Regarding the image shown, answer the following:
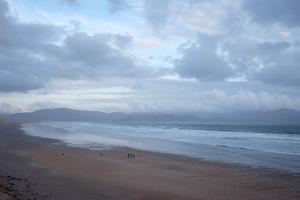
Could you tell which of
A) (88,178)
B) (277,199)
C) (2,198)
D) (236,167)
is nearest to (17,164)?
(88,178)

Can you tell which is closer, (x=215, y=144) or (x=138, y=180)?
(x=138, y=180)

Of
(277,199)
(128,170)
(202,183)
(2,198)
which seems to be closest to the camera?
(2,198)

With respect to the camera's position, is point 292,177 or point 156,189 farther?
point 292,177

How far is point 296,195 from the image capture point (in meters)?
13.1

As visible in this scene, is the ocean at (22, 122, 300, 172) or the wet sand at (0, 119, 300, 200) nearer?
the wet sand at (0, 119, 300, 200)

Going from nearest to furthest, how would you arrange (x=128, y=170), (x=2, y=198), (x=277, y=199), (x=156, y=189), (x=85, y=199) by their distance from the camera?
1. (x=2, y=198)
2. (x=85, y=199)
3. (x=277, y=199)
4. (x=156, y=189)
5. (x=128, y=170)

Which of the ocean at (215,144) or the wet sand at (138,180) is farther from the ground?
the ocean at (215,144)

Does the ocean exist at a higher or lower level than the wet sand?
higher

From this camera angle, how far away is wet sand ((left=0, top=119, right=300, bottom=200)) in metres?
12.9

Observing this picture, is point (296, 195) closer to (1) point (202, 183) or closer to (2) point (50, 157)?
(1) point (202, 183)

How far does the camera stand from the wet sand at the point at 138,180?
12.9 metres

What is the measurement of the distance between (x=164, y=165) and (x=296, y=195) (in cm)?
958

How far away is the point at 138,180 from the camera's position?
1623 cm

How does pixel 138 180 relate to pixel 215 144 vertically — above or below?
below
